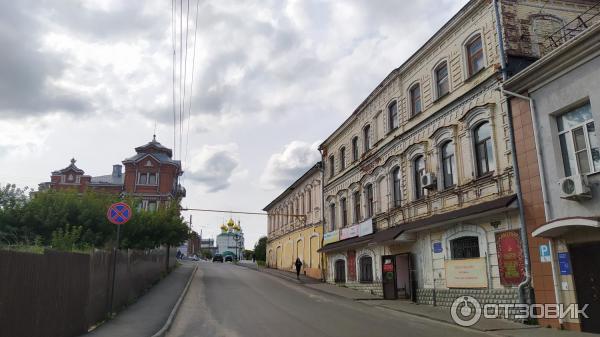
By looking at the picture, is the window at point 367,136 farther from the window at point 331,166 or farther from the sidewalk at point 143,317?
the sidewalk at point 143,317

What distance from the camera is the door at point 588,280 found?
1156 centimetres

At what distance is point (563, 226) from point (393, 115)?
12354mm

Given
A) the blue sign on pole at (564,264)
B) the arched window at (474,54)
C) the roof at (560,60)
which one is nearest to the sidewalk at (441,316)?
the blue sign on pole at (564,264)

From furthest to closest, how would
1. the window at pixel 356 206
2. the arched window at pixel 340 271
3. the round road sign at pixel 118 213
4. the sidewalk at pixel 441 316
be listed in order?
the arched window at pixel 340 271
the window at pixel 356 206
the round road sign at pixel 118 213
the sidewalk at pixel 441 316

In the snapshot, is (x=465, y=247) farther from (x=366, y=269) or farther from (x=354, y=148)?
(x=354, y=148)

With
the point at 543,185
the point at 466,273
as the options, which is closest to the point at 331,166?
the point at 466,273

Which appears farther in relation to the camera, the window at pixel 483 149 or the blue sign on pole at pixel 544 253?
the window at pixel 483 149

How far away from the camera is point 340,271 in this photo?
28828mm

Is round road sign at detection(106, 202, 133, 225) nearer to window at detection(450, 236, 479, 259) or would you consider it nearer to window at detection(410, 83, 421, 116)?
window at detection(450, 236, 479, 259)

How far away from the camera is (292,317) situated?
1416cm

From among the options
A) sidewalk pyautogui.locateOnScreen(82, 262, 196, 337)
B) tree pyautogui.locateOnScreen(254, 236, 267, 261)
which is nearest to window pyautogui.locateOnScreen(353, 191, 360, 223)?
sidewalk pyautogui.locateOnScreen(82, 262, 196, 337)

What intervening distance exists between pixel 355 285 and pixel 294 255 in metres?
14.9

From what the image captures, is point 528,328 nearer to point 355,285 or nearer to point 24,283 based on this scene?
point 24,283

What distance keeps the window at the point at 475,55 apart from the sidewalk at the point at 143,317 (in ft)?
43.3
